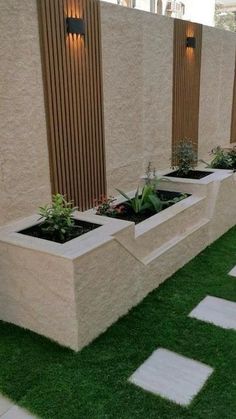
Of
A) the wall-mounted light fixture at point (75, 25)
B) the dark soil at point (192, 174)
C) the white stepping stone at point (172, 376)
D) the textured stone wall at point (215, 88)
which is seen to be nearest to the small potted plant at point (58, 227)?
the white stepping stone at point (172, 376)

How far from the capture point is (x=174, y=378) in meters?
2.70

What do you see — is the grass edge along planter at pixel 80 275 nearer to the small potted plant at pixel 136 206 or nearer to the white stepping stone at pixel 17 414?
the small potted plant at pixel 136 206

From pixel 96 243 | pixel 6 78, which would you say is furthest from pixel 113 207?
pixel 6 78

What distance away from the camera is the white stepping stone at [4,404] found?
2445 mm

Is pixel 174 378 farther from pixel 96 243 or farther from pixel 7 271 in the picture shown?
pixel 7 271

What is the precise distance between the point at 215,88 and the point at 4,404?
6320mm

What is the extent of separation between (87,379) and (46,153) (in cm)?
215

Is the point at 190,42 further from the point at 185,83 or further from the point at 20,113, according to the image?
the point at 20,113

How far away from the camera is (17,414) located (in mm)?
2406

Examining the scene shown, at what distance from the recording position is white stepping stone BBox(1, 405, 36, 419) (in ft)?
7.82

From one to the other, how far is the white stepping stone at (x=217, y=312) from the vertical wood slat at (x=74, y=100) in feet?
5.65

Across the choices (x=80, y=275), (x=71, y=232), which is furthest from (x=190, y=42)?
(x=80, y=275)

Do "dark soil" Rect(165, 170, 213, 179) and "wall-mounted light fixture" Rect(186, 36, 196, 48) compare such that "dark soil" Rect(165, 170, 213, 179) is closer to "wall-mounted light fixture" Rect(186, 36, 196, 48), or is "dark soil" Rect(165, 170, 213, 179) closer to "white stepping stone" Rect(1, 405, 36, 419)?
"wall-mounted light fixture" Rect(186, 36, 196, 48)

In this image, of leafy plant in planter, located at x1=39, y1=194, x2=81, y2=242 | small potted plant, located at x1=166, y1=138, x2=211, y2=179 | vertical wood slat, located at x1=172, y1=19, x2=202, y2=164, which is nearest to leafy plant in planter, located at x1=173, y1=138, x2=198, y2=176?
small potted plant, located at x1=166, y1=138, x2=211, y2=179
